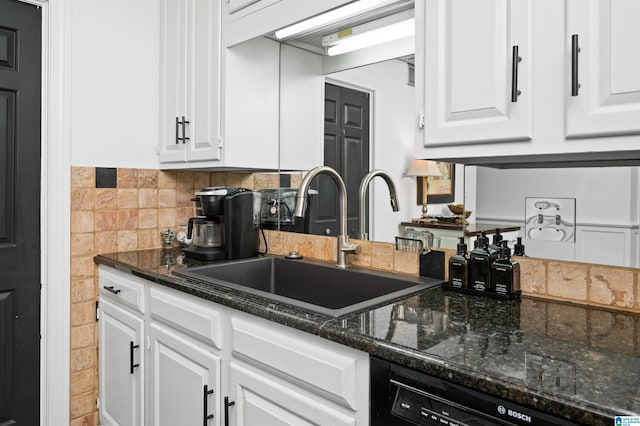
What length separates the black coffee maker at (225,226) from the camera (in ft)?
6.72

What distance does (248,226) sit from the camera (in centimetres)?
212

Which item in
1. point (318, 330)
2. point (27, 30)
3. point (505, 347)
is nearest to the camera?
point (505, 347)

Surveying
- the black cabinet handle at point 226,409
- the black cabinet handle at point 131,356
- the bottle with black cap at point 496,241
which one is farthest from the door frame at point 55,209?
the bottle with black cap at point 496,241

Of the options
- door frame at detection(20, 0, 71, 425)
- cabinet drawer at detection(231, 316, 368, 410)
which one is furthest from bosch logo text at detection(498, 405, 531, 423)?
door frame at detection(20, 0, 71, 425)

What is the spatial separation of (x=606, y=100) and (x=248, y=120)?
1.49 m

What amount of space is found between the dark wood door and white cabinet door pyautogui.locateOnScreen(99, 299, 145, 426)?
0.30 meters

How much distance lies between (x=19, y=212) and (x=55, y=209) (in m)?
0.15

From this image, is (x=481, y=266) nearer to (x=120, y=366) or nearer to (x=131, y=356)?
(x=131, y=356)

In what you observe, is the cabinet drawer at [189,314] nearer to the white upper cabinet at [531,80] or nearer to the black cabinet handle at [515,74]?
the white upper cabinet at [531,80]

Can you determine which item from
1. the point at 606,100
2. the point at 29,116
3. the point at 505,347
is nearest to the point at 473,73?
the point at 606,100

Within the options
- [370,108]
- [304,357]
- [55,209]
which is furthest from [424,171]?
[55,209]

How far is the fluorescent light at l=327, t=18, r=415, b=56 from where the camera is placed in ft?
5.44

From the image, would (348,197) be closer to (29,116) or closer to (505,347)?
(505,347)

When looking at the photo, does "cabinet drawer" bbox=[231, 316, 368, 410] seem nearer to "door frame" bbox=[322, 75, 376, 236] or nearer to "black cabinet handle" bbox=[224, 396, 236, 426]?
"black cabinet handle" bbox=[224, 396, 236, 426]
